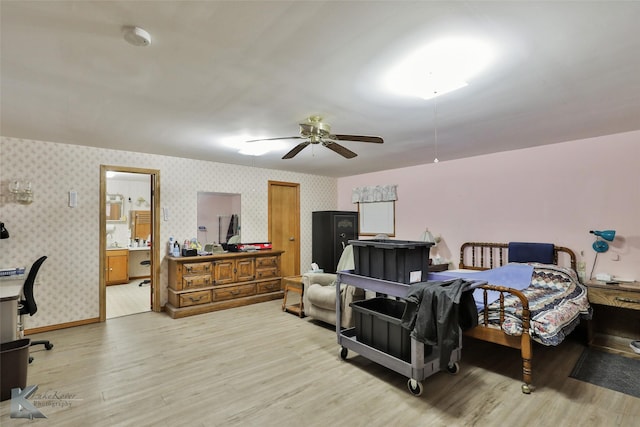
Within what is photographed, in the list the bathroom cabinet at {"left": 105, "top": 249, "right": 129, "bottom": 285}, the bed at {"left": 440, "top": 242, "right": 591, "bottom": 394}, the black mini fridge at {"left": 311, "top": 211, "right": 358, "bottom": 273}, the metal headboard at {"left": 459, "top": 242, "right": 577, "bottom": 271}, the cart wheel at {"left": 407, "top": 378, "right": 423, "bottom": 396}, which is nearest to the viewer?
the cart wheel at {"left": 407, "top": 378, "right": 423, "bottom": 396}

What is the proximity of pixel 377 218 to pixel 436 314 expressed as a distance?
4205 mm

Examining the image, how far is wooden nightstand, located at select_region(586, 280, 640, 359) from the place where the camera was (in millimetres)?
3178

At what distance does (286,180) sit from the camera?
625 cm

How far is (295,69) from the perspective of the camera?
209 centimetres

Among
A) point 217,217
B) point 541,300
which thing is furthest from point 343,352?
point 217,217

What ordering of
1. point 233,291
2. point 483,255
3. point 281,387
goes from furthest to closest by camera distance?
point 233,291 < point 483,255 < point 281,387

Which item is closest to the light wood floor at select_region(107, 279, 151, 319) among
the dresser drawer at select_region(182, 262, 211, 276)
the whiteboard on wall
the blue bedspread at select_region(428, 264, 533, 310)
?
the dresser drawer at select_region(182, 262, 211, 276)

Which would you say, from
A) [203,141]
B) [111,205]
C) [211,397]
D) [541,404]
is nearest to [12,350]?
[211,397]

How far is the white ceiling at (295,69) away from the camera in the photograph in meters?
1.54

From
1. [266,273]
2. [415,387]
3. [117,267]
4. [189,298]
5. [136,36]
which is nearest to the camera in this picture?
[136,36]

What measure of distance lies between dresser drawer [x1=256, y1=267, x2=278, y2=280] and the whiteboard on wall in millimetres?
2206

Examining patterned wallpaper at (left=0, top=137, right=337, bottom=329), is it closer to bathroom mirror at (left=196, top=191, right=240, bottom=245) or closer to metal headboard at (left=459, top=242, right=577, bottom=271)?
bathroom mirror at (left=196, top=191, right=240, bottom=245)

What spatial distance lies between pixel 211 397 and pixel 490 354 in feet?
8.89

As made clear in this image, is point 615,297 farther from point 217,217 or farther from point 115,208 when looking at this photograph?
point 115,208
